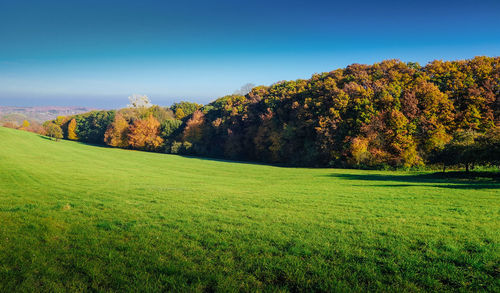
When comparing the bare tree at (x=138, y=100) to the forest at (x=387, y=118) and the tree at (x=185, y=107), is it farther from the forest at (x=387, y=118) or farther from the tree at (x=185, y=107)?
the forest at (x=387, y=118)

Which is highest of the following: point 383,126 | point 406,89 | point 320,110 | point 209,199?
point 406,89

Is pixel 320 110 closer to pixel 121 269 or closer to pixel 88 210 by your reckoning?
pixel 88 210

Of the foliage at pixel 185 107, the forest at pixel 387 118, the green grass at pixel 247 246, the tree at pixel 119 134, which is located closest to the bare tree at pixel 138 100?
the foliage at pixel 185 107

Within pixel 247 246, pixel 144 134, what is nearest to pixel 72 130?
pixel 144 134

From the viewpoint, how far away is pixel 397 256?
5996 mm

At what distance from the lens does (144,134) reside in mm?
75750

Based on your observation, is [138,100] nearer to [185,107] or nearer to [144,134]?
[185,107]

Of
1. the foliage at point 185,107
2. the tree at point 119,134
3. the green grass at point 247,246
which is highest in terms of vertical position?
the foliage at point 185,107

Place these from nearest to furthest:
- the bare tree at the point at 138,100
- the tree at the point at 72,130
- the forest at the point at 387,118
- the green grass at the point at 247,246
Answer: the green grass at the point at 247,246, the forest at the point at 387,118, the tree at the point at 72,130, the bare tree at the point at 138,100

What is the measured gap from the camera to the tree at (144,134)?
244 ft

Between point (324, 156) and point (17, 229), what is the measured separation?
3849 cm

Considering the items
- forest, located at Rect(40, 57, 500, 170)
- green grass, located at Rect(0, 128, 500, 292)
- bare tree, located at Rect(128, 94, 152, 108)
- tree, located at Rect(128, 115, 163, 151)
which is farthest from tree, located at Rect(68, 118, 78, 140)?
green grass, located at Rect(0, 128, 500, 292)

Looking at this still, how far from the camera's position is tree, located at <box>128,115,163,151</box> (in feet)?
244

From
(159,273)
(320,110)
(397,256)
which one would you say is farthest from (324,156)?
Answer: (159,273)
